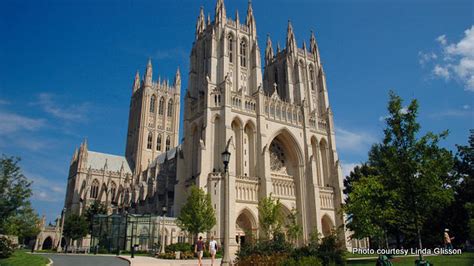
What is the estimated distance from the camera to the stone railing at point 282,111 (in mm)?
49375

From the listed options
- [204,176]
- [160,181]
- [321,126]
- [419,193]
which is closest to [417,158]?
[419,193]

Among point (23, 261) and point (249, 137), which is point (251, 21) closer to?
point (249, 137)

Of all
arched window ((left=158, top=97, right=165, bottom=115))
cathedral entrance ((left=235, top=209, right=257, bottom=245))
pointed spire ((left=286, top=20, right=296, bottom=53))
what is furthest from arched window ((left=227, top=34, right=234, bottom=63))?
arched window ((left=158, top=97, right=165, bottom=115))

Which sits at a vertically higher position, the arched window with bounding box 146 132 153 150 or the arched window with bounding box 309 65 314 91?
the arched window with bounding box 309 65 314 91

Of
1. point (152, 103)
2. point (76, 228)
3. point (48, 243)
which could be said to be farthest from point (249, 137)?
point (48, 243)

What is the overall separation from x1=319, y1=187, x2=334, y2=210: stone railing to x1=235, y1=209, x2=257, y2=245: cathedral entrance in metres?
12.5

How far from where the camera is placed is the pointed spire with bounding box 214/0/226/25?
52031 mm

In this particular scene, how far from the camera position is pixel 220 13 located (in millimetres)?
52656

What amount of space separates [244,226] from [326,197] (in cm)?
1437

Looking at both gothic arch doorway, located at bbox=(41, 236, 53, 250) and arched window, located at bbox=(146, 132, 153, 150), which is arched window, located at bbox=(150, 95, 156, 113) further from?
gothic arch doorway, located at bbox=(41, 236, 53, 250)

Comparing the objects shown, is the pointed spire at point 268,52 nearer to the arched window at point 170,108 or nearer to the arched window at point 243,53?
the arched window at point 243,53

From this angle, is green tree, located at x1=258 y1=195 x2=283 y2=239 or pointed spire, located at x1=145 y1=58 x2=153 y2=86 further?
pointed spire, located at x1=145 y1=58 x2=153 y2=86

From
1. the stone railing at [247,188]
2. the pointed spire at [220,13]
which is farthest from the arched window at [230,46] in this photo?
the stone railing at [247,188]

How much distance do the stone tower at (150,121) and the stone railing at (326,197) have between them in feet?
170
